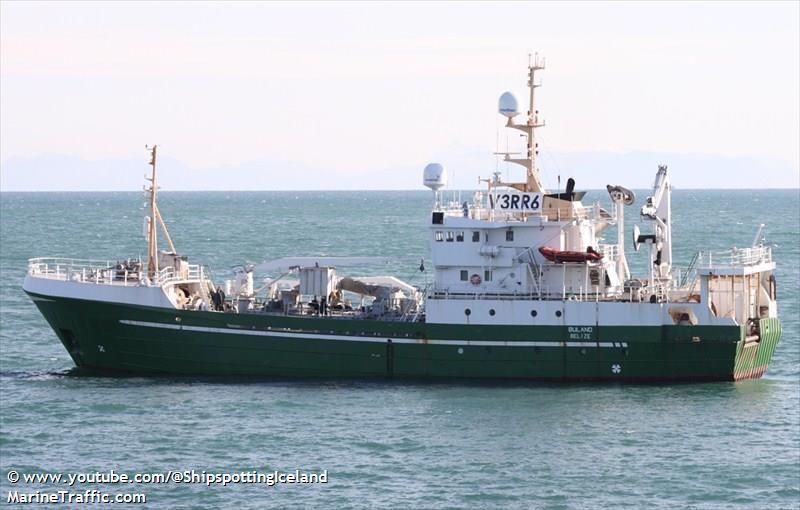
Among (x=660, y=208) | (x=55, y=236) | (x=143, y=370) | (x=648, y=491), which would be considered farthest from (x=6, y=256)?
(x=648, y=491)

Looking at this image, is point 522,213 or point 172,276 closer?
point 522,213

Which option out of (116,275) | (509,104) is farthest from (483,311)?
(116,275)

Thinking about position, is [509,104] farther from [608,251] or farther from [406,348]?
[406,348]

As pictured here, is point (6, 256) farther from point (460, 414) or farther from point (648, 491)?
point (648, 491)

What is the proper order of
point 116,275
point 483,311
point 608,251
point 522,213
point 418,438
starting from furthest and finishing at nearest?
point 116,275
point 608,251
point 522,213
point 483,311
point 418,438

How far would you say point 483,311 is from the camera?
4334 centimetres

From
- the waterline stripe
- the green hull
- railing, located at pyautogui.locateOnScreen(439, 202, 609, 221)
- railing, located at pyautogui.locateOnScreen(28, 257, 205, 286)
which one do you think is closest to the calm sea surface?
the green hull

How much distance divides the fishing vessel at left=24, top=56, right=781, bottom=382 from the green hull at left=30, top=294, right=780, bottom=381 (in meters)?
0.04

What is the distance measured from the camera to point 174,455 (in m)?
35.8

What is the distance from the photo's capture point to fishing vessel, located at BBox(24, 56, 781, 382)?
1699 inches

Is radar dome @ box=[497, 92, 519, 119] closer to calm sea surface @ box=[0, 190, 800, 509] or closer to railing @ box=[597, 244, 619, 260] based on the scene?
railing @ box=[597, 244, 619, 260]

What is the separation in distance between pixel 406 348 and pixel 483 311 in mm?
2399

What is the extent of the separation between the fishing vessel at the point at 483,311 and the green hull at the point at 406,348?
4 cm

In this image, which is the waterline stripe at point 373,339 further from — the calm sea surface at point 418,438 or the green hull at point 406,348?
the calm sea surface at point 418,438
